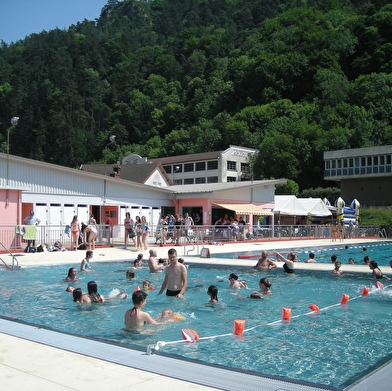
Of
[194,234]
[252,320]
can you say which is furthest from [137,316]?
[194,234]

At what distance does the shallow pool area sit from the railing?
6.65m

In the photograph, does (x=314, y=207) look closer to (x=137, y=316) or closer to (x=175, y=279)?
(x=175, y=279)

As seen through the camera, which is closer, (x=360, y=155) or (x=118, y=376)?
(x=118, y=376)

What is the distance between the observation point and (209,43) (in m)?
137

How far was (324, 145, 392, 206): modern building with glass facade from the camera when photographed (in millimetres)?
60844

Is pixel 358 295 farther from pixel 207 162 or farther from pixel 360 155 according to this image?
pixel 207 162

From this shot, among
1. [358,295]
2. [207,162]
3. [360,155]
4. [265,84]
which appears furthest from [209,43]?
[358,295]

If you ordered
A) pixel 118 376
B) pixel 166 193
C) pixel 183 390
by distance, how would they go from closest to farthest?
pixel 183 390 → pixel 118 376 → pixel 166 193

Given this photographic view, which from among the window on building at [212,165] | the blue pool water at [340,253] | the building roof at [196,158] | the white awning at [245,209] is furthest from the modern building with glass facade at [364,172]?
the blue pool water at [340,253]

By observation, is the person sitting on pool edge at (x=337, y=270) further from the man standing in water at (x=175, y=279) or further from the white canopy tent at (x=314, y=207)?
the white canopy tent at (x=314, y=207)

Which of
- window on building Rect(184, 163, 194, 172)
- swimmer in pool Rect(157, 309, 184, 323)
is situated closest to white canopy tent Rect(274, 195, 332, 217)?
swimmer in pool Rect(157, 309, 184, 323)

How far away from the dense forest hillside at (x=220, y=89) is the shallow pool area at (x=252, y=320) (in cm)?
6000

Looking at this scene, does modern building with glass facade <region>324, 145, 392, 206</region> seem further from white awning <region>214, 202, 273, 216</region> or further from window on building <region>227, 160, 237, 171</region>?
white awning <region>214, 202, 273, 216</region>

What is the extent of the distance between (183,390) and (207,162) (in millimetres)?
76400
